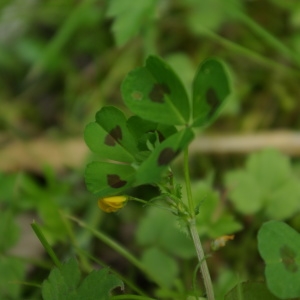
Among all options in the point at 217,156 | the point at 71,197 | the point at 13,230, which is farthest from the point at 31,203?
the point at 217,156

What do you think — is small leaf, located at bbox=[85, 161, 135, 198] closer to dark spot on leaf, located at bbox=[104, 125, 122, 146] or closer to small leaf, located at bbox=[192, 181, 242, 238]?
dark spot on leaf, located at bbox=[104, 125, 122, 146]

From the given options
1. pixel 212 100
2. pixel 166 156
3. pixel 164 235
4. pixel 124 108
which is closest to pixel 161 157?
pixel 166 156

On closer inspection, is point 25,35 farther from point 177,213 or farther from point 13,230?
point 177,213

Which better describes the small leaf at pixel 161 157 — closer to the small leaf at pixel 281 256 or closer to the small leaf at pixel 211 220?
the small leaf at pixel 281 256

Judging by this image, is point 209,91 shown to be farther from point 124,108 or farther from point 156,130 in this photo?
point 124,108

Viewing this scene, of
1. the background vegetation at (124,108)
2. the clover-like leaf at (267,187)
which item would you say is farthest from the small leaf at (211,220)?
the clover-like leaf at (267,187)
